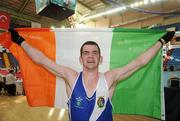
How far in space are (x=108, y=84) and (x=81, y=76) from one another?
0.24 m

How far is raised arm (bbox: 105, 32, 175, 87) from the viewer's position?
1.83 meters

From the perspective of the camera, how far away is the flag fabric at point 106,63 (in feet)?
6.91

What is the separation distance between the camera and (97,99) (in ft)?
5.38

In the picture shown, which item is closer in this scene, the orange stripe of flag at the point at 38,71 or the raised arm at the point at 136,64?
the raised arm at the point at 136,64

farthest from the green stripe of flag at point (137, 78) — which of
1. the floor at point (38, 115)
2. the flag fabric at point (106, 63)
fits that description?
the floor at point (38, 115)

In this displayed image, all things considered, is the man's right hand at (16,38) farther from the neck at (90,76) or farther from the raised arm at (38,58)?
the neck at (90,76)

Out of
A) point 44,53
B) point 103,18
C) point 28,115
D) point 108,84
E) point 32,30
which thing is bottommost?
point 28,115

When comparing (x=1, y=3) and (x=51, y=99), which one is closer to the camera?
(x=51, y=99)

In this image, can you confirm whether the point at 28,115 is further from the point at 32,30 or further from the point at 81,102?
the point at 81,102

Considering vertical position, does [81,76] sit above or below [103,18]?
below

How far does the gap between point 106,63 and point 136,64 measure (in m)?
0.39

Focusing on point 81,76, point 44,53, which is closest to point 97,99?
point 81,76

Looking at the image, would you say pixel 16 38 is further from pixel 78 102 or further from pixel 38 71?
pixel 78 102

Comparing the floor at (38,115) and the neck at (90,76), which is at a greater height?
the neck at (90,76)
